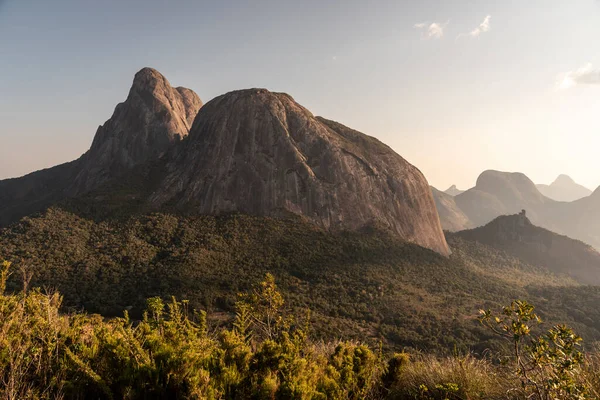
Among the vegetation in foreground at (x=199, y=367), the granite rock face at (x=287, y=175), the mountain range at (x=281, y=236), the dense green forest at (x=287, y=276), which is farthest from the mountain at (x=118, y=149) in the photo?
the vegetation in foreground at (x=199, y=367)

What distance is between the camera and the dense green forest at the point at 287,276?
41.0 meters

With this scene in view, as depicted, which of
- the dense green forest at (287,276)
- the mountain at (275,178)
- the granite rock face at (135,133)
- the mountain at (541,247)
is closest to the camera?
the dense green forest at (287,276)

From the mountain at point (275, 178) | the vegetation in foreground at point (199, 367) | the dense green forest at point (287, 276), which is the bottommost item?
the dense green forest at point (287, 276)

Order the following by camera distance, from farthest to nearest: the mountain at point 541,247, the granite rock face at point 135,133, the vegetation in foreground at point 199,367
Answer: the granite rock face at point 135,133 < the mountain at point 541,247 < the vegetation in foreground at point 199,367

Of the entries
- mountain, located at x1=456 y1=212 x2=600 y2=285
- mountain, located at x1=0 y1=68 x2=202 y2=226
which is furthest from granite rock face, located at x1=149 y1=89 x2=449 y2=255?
mountain, located at x1=456 y1=212 x2=600 y2=285

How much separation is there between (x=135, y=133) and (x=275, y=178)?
70.2 metres

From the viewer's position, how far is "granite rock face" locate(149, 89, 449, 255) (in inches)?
3009

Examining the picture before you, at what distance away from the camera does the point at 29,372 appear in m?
5.15

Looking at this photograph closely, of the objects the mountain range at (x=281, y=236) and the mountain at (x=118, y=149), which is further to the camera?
the mountain at (x=118, y=149)

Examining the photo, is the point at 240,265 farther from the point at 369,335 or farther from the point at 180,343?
the point at 180,343

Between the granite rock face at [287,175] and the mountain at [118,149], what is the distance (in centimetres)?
2857

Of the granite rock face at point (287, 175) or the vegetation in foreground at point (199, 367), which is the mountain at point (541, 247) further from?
the vegetation in foreground at point (199, 367)

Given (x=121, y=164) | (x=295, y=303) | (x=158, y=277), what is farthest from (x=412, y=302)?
(x=121, y=164)

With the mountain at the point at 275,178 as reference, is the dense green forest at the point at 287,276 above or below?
below
